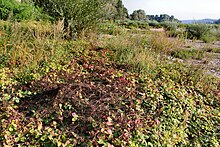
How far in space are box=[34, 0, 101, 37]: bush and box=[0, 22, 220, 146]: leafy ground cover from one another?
1.67 metres

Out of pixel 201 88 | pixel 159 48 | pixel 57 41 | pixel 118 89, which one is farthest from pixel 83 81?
pixel 159 48

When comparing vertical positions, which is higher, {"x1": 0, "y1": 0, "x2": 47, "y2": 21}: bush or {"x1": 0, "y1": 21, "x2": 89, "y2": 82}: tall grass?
{"x1": 0, "y1": 0, "x2": 47, "y2": 21}: bush

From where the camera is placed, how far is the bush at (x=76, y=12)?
6027mm

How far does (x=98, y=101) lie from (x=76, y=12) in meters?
3.94

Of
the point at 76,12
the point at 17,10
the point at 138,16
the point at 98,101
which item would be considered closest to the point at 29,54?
the point at 98,101

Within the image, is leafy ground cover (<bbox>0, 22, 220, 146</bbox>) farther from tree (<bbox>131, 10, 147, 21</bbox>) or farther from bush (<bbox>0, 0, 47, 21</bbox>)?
tree (<bbox>131, 10, 147, 21</bbox>)

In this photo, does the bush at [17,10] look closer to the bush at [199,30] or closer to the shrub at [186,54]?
the shrub at [186,54]

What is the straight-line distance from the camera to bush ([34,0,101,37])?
6027 millimetres

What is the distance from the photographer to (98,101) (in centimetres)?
274

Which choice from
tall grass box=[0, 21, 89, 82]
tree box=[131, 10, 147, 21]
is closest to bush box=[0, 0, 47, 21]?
tall grass box=[0, 21, 89, 82]

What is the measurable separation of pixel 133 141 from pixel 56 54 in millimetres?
2355

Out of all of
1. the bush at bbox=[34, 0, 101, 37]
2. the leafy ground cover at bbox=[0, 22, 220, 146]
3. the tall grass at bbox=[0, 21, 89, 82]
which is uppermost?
the bush at bbox=[34, 0, 101, 37]

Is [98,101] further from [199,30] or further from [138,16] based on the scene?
[138,16]

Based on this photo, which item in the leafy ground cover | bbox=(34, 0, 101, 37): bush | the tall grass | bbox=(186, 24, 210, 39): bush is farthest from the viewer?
bbox=(186, 24, 210, 39): bush
